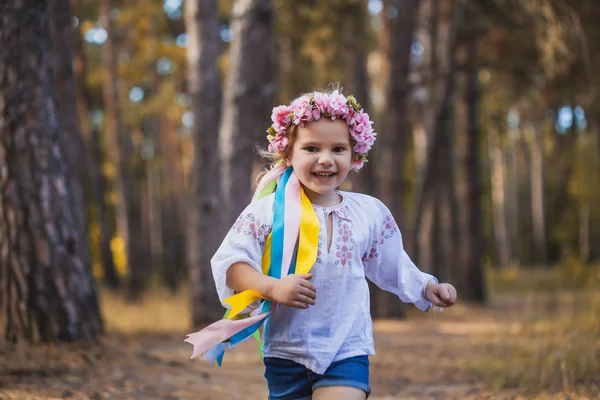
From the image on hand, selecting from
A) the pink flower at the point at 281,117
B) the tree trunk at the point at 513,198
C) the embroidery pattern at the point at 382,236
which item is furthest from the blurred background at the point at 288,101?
the tree trunk at the point at 513,198

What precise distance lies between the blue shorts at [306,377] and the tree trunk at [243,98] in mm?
5755

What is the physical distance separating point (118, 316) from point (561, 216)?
29794 millimetres

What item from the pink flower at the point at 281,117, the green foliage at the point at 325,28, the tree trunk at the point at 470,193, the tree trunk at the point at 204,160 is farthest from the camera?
the tree trunk at the point at 470,193

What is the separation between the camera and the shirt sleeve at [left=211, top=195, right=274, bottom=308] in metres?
3.19

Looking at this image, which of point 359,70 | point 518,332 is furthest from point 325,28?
point 518,332

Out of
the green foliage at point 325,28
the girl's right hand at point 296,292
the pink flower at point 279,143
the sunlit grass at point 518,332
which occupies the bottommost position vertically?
the sunlit grass at point 518,332

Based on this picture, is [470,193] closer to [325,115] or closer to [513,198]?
[325,115]

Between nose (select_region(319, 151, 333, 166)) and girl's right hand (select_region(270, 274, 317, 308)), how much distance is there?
0.56m

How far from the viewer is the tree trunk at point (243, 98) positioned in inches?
345

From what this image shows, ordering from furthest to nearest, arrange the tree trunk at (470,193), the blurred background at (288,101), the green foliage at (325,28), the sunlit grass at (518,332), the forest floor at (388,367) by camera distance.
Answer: the tree trunk at (470,193)
the green foliage at (325,28)
the blurred background at (288,101)
the sunlit grass at (518,332)
the forest floor at (388,367)

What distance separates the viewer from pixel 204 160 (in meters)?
9.95

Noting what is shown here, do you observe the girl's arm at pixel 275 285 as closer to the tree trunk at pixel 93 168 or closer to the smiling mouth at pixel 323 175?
the smiling mouth at pixel 323 175

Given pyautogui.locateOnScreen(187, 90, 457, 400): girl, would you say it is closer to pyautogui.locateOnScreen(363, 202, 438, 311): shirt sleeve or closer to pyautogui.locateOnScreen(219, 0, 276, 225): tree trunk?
pyautogui.locateOnScreen(363, 202, 438, 311): shirt sleeve

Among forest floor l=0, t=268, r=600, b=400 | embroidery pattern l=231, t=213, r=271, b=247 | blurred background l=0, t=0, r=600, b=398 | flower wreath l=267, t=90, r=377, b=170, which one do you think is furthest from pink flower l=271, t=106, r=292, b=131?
blurred background l=0, t=0, r=600, b=398
